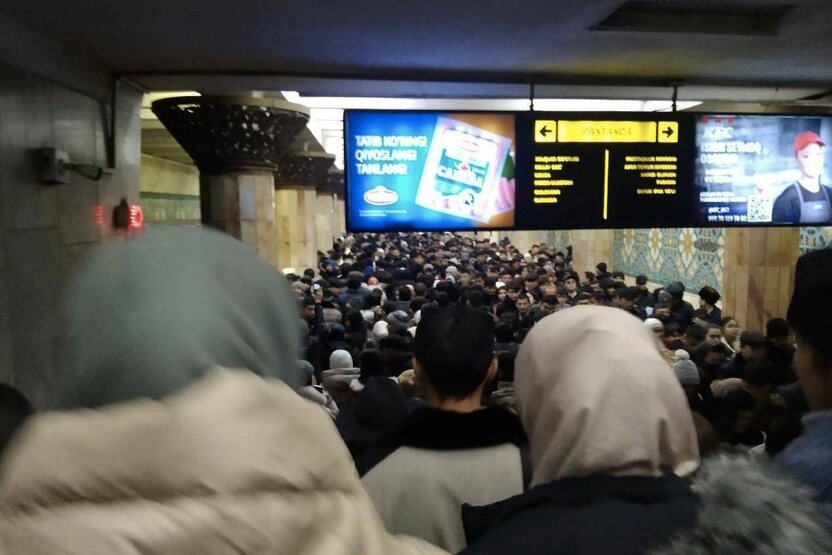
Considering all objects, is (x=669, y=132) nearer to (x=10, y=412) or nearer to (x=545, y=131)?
(x=545, y=131)

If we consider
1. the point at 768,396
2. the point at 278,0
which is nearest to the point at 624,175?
the point at 768,396

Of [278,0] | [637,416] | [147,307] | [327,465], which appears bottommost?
[637,416]

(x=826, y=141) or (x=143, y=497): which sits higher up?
(x=826, y=141)

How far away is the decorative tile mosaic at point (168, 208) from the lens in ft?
52.2

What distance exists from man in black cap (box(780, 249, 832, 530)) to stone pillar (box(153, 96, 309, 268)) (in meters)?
5.80

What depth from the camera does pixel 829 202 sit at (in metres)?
5.11

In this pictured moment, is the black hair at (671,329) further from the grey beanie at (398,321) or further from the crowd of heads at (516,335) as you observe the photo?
the grey beanie at (398,321)

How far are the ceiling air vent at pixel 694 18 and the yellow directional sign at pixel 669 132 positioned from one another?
0.99 metres

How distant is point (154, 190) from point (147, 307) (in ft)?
53.6

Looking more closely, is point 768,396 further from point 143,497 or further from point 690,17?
point 143,497

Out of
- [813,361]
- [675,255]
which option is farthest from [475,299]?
[675,255]

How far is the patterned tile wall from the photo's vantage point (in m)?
12.2

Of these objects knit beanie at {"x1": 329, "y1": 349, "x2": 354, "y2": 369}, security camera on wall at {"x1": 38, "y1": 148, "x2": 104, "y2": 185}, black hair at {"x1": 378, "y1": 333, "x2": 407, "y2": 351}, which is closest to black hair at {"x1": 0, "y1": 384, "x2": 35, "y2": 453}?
security camera on wall at {"x1": 38, "y1": 148, "x2": 104, "y2": 185}

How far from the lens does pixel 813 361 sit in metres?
1.41
